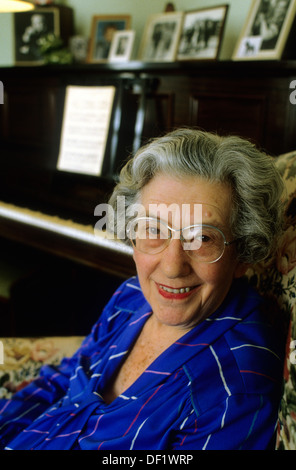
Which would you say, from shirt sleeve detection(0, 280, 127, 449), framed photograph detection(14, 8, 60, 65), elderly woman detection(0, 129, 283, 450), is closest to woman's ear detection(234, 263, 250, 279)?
elderly woman detection(0, 129, 283, 450)

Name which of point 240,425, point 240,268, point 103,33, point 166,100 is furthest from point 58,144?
point 240,425

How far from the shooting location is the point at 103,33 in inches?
111

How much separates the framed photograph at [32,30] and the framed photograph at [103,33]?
0.34m

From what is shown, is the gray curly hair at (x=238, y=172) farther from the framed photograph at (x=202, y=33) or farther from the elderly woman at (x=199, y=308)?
the framed photograph at (x=202, y=33)

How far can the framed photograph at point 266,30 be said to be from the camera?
190 centimetres

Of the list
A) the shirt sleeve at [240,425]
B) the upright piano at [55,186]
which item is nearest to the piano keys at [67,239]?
the upright piano at [55,186]

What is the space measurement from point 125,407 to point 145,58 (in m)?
2.14

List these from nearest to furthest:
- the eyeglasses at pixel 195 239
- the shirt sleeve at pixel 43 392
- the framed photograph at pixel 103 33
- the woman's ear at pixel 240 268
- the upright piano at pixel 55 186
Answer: the eyeglasses at pixel 195 239 < the woman's ear at pixel 240 268 < the shirt sleeve at pixel 43 392 < the upright piano at pixel 55 186 < the framed photograph at pixel 103 33

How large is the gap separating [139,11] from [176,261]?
95.5 inches

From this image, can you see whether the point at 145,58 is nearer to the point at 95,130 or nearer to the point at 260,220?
the point at 95,130

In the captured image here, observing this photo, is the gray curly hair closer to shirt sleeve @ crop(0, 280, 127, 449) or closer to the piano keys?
shirt sleeve @ crop(0, 280, 127, 449)

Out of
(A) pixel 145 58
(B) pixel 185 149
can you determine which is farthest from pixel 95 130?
(B) pixel 185 149

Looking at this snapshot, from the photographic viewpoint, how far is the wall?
2.38 metres

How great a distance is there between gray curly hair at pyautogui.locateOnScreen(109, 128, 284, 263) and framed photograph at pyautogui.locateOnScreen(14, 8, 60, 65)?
247 cm
